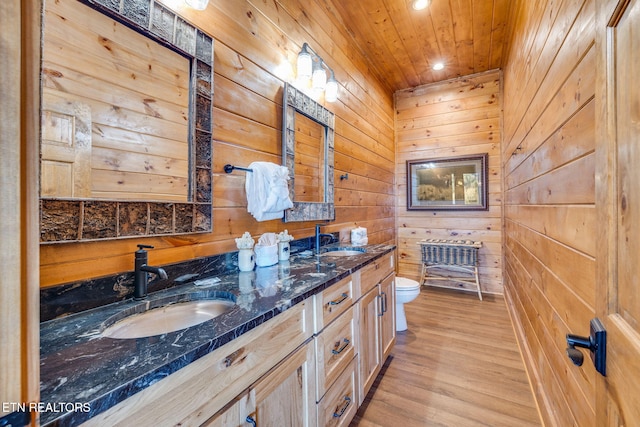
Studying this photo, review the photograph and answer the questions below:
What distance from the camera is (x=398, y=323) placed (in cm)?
258

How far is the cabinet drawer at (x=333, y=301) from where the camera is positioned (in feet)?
3.80

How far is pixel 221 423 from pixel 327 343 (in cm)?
58

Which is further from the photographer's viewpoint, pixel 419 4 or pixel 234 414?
pixel 419 4

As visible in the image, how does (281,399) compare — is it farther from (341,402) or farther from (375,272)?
(375,272)

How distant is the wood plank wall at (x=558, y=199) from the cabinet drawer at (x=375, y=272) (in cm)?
86

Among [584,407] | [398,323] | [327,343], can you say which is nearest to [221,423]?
[327,343]

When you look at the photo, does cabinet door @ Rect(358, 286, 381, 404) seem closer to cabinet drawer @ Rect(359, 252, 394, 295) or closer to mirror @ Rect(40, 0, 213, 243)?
cabinet drawer @ Rect(359, 252, 394, 295)

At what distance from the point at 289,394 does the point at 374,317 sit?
3.06 ft

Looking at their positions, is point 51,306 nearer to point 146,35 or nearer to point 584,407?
point 146,35

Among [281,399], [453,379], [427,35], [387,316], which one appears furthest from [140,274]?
[427,35]

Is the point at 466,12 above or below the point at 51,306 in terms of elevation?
above

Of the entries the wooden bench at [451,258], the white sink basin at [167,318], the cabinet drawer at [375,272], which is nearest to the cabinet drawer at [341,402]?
the cabinet drawer at [375,272]

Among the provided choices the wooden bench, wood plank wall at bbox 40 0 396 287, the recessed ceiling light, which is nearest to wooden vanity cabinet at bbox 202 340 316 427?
wood plank wall at bbox 40 0 396 287

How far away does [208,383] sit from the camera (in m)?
0.67
